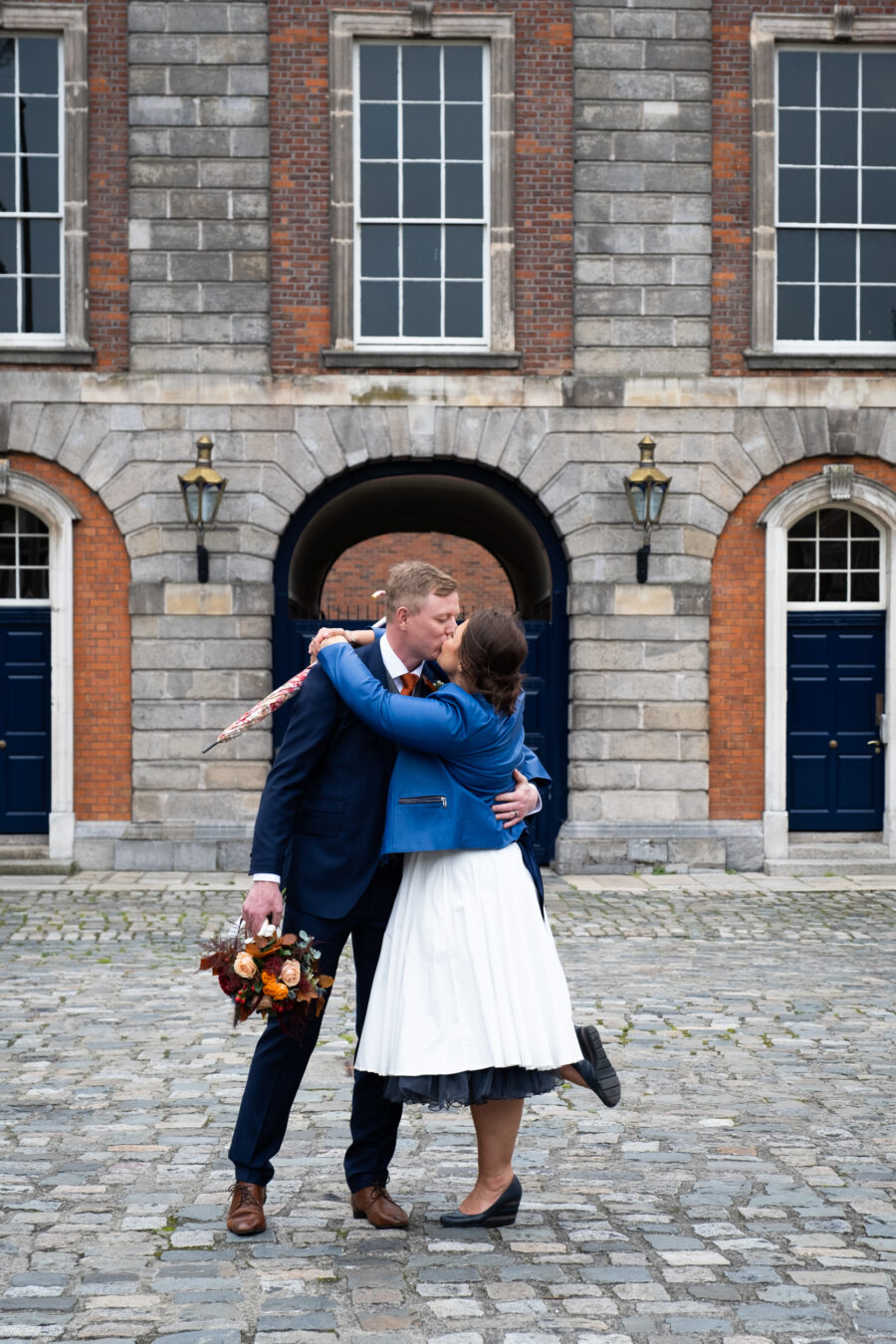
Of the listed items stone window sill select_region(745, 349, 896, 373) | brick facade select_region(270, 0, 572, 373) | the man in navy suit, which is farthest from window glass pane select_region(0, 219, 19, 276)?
the man in navy suit

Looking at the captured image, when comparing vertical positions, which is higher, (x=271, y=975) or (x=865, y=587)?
(x=865, y=587)

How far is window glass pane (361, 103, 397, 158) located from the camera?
14.7 meters

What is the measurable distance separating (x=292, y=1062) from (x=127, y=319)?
11089 mm

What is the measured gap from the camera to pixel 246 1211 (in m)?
4.45

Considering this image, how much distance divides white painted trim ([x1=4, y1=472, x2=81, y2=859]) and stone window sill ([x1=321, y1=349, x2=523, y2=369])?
2840mm

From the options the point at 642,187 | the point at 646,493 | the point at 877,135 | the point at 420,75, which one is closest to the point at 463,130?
the point at 420,75

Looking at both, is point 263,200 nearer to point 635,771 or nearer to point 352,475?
point 352,475

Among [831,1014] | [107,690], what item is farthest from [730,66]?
[831,1014]

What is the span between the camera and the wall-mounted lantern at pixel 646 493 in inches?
555

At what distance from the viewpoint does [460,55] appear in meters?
14.6

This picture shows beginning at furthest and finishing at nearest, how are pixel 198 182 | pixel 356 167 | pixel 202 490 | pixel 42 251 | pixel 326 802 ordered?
pixel 42 251, pixel 356 167, pixel 198 182, pixel 202 490, pixel 326 802

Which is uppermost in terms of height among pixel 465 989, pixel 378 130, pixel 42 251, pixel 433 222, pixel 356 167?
pixel 378 130

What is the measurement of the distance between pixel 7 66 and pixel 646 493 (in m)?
7.26

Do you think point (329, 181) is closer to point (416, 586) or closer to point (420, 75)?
point (420, 75)
